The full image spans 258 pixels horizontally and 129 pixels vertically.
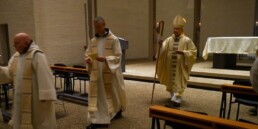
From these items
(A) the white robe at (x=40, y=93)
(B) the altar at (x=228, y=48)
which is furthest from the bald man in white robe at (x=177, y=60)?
(A) the white robe at (x=40, y=93)

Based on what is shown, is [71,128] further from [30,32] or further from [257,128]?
[30,32]

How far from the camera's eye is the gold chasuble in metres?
4.99

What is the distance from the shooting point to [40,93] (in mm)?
2697

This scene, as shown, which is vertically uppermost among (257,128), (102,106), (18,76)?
(18,76)

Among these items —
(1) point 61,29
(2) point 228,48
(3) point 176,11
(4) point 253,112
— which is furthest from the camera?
(3) point 176,11

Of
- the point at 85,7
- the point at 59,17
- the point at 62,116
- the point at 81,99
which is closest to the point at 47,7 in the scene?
the point at 59,17

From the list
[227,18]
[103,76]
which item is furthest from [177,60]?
[227,18]

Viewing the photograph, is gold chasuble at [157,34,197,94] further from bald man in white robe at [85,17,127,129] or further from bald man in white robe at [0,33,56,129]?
bald man in white robe at [0,33,56,129]

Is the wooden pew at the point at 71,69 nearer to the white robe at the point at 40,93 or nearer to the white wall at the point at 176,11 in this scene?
the white robe at the point at 40,93

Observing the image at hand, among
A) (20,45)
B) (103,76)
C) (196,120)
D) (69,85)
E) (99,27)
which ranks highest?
(99,27)

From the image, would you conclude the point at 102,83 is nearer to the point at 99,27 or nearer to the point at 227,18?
the point at 99,27

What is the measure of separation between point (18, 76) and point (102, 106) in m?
1.40

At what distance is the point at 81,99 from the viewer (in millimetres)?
5348

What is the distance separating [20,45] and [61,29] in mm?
7211
